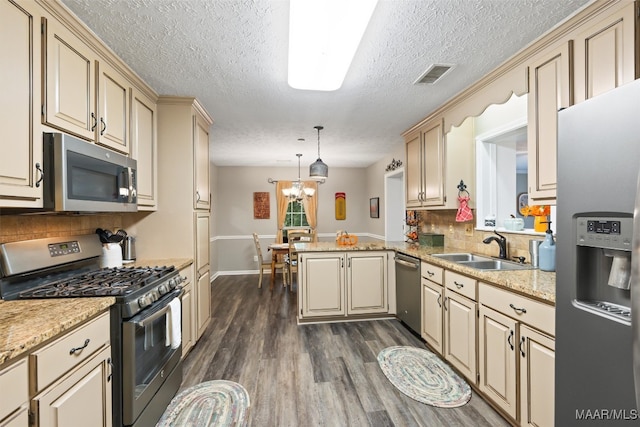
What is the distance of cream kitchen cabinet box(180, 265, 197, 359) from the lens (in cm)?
242

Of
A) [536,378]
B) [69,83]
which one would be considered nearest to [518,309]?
[536,378]

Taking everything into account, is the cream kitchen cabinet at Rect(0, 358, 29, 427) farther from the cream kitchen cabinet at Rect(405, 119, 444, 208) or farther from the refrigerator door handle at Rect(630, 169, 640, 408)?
the cream kitchen cabinet at Rect(405, 119, 444, 208)

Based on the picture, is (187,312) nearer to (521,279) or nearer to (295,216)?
(521,279)

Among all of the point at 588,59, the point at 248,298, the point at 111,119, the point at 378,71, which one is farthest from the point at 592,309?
the point at 248,298

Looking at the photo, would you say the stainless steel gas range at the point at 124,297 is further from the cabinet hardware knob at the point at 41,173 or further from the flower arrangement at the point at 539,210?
the flower arrangement at the point at 539,210

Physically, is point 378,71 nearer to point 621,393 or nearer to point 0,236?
point 621,393

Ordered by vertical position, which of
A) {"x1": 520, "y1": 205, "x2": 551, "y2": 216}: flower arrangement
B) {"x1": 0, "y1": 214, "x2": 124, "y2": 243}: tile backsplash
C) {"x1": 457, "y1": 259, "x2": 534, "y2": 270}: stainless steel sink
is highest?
{"x1": 520, "y1": 205, "x2": 551, "y2": 216}: flower arrangement

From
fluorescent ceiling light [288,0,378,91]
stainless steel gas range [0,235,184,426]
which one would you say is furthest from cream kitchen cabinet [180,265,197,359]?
fluorescent ceiling light [288,0,378,91]

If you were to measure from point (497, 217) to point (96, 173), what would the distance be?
3.41 meters

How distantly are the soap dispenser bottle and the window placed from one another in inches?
192

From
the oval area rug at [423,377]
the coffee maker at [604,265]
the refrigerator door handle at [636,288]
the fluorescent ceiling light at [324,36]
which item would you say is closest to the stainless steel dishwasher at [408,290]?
the oval area rug at [423,377]

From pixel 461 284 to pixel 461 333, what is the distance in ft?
1.23

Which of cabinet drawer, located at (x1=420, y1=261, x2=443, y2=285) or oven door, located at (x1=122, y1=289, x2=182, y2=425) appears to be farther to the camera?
cabinet drawer, located at (x1=420, y1=261, x2=443, y2=285)

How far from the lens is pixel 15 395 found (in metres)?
0.93
